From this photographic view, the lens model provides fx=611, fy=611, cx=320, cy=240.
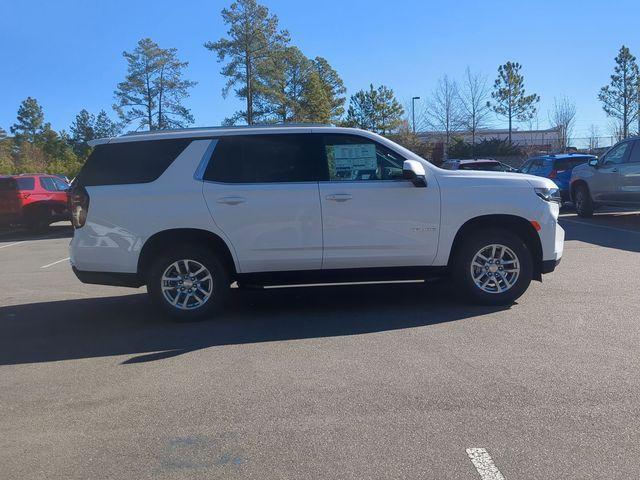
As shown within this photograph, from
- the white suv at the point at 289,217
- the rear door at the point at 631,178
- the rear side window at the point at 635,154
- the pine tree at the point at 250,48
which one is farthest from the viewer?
the pine tree at the point at 250,48

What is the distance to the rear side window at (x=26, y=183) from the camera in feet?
60.7

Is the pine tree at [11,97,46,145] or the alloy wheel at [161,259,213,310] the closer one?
the alloy wheel at [161,259,213,310]

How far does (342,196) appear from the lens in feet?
21.6

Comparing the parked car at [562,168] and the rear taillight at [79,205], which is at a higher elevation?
the parked car at [562,168]

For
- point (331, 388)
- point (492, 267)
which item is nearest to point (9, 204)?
point (492, 267)

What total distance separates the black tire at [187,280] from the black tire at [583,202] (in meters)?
12.3

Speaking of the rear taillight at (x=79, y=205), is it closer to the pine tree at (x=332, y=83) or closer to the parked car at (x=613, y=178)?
the parked car at (x=613, y=178)

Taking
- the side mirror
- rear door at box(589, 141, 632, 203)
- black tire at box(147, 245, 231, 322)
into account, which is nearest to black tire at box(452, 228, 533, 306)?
the side mirror

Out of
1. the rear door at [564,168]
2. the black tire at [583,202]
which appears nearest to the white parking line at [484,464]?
the black tire at [583,202]

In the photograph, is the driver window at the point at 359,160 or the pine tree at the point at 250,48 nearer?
the driver window at the point at 359,160

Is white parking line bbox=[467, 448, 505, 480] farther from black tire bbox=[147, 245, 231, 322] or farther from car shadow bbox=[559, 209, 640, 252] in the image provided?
car shadow bbox=[559, 209, 640, 252]

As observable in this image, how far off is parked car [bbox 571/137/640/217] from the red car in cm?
1494

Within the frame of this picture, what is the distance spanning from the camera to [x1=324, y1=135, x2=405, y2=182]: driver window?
22.1 feet

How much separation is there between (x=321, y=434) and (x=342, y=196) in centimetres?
315
